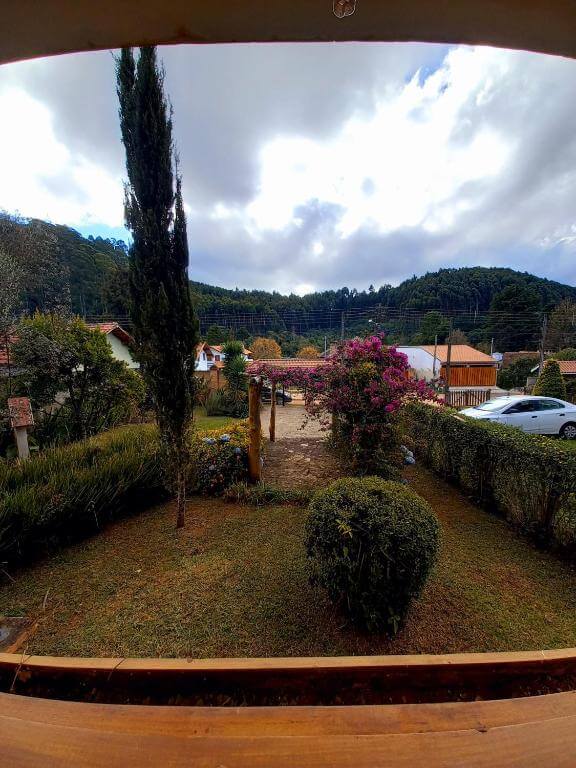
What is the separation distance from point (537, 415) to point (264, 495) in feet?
26.4

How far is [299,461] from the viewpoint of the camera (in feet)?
19.9

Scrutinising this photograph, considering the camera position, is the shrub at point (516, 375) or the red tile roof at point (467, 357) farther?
the shrub at point (516, 375)

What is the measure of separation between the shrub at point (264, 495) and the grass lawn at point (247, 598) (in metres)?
0.63

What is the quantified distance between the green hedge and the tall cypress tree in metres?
3.71

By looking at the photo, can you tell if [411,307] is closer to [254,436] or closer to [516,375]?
[516,375]

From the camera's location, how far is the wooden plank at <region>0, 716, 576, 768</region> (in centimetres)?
76

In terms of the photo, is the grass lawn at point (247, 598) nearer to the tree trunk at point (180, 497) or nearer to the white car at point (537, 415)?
the tree trunk at point (180, 497)

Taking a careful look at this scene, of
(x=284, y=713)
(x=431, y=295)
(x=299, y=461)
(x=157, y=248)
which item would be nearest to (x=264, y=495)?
(x=299, y=461)

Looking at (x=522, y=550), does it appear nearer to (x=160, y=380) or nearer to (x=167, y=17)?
(x=160, y=380)

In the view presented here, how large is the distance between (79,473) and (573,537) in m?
5.08

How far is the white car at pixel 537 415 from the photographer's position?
8.22 m

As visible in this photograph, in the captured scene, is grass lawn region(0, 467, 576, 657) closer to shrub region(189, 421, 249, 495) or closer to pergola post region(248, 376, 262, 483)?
shrub region(189, 421, 249, 495)

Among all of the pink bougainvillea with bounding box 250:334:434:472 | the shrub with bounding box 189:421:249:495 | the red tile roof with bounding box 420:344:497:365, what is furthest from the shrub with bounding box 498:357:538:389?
the shrub with bounding box 189:421:249:495

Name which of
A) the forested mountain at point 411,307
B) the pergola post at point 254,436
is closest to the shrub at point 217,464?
the pergola post at point 254,436
